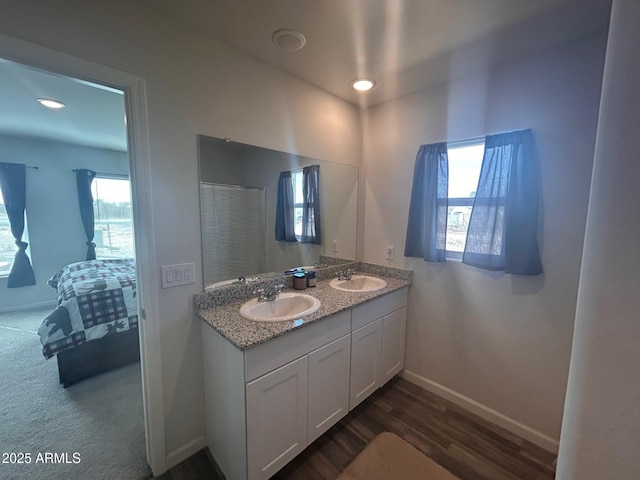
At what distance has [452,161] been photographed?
2043 millimetres

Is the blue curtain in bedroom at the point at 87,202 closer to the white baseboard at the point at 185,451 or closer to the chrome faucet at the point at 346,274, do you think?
the white baseboard at the point at 185,451

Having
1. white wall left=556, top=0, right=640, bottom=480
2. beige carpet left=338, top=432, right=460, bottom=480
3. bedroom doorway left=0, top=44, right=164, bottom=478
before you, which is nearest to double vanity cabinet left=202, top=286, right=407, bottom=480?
beige carpet left=338, top=432, right=460, bottom=480

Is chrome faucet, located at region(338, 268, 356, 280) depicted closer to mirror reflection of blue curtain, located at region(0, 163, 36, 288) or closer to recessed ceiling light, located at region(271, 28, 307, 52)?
recessed ceiling light, located at region(271, 28, 307, 52)

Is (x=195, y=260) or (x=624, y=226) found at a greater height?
(x=624, y=226)

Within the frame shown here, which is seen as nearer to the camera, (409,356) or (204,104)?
(204,104)

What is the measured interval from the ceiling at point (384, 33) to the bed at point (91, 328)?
1.74m

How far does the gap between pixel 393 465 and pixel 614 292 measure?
5.38 feet

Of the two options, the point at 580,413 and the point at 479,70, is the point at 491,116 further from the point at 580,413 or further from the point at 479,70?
the point at 580,413

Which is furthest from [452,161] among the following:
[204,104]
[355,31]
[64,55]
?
[64,55]

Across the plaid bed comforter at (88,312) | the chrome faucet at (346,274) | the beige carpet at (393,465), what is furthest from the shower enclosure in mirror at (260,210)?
the plaid bed comforter at (88,312)

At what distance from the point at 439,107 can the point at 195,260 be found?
2041mm

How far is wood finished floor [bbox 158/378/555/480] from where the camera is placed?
1.51m

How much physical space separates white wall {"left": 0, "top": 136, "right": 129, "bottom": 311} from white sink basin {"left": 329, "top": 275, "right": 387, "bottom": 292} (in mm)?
4495

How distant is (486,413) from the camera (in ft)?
6.27
